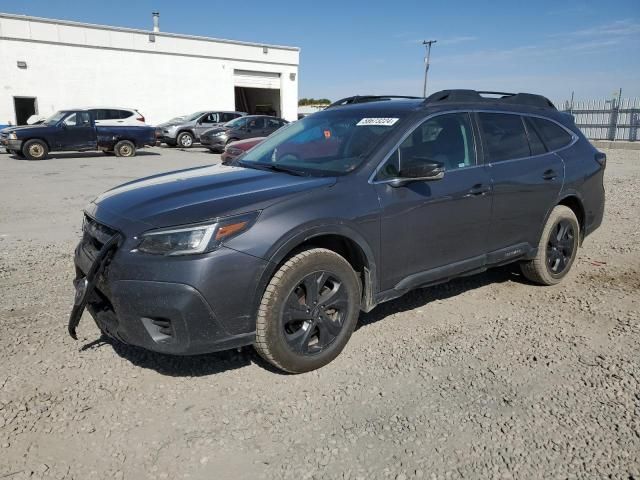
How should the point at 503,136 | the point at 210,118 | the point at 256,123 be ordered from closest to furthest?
the point at 503,136
the point at 256,123
the point at 210,118

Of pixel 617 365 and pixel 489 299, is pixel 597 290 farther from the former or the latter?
pixel 617 365

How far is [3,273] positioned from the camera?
513 cm

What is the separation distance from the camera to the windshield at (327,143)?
12.2 ft

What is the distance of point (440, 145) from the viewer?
3979 millimetres

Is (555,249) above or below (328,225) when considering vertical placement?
below

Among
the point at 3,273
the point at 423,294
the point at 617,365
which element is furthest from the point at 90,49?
the point at 617,365

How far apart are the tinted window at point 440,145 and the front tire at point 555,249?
125cm

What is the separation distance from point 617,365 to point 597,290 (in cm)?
162

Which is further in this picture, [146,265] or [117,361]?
[117,361]

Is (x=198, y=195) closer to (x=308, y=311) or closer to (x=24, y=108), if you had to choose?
(x=308, y=311)

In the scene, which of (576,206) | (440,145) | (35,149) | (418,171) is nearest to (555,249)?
(576,206)

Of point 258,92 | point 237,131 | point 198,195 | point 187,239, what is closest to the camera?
point 187,239

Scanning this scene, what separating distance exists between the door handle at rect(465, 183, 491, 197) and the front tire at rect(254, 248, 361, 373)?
1.21m

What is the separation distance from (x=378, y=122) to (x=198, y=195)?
1.51 meters
